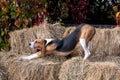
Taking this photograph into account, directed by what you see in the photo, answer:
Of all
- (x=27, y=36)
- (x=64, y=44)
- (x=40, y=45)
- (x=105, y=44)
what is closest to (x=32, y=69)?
(x=40, y=45)

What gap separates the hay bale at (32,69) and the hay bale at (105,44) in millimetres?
807

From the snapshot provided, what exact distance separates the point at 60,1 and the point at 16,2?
95 centimetres

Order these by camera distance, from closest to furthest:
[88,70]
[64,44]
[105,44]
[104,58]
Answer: [88,70] < [64,44] < [104,58] < [105,44]

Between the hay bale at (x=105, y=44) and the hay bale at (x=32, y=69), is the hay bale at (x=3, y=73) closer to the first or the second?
the hay bale at (x=32, y=69)

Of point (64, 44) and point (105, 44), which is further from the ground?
point (64, 44)

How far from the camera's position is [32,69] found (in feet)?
14.7

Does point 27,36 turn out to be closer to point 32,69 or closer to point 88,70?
point 32,69

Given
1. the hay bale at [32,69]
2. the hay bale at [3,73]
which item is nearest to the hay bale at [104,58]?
the hay bale at [32,69]

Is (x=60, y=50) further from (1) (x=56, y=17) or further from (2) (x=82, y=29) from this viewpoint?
(1) (x=56, y=17)

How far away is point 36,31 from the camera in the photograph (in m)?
5.40

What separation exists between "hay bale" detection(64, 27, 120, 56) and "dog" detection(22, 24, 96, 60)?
363mm

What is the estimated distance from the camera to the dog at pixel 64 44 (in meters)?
4.79

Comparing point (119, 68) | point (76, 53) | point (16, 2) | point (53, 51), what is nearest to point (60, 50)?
point (53, 51)

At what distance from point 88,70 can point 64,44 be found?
73 centimetres
